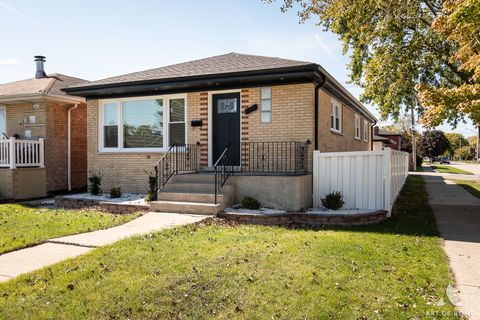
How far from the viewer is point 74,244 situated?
19.8ft

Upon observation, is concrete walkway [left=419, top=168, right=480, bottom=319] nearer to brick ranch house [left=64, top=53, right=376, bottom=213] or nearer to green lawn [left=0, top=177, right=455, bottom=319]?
green lawn [left=0, top=177, right=455, bottom=319]

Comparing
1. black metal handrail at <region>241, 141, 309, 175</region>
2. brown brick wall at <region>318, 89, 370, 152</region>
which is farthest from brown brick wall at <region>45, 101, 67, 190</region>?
brown brick wall at <region>318, 89, 370, 152</region>

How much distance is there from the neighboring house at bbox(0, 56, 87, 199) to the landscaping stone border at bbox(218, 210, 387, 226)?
26.7ft

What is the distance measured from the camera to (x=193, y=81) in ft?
33.3

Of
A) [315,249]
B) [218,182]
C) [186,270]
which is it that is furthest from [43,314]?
[218,182]

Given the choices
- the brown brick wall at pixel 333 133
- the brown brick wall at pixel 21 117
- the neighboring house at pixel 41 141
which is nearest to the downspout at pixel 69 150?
the neighboring house at pixel 41 141

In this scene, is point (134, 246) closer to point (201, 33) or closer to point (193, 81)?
point (193, 81)

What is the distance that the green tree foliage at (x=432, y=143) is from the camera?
226 feet

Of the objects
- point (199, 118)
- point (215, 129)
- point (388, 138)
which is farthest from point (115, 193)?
point (388, 138)

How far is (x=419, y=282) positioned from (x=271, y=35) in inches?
360

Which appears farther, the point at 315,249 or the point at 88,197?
the point at 88,197

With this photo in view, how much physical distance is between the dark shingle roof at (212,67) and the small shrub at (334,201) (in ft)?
10.7

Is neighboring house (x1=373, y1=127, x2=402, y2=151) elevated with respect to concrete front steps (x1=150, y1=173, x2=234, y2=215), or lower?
elevated

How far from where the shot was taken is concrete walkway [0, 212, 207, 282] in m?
4.96
